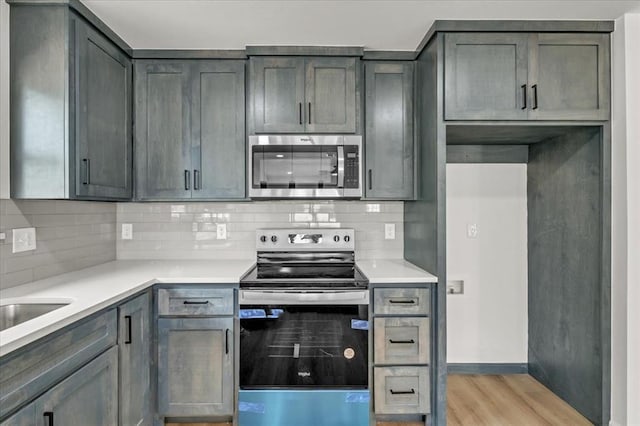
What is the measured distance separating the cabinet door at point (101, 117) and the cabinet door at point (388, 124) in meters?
1.55

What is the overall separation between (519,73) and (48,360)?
2591mm

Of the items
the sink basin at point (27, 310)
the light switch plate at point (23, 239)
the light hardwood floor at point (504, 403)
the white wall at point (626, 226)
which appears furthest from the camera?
the light hardwood floor at point (504, 403)

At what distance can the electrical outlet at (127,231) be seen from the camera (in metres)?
2.87

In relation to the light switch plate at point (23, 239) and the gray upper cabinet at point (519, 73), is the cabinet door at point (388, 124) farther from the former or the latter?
the light switch plate at point (23, 239)

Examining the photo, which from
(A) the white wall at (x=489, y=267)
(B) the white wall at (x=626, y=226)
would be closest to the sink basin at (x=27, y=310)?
(A) the white wall at (x=489, y=267)

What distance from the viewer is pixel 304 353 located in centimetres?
217

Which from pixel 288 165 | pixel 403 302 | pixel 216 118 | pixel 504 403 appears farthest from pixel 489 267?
pixel 216 118

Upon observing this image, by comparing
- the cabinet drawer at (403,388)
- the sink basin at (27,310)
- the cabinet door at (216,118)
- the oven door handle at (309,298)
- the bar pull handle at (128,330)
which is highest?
the cabinet door at (216,118)

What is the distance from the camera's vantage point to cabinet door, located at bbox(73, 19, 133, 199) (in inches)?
78.3

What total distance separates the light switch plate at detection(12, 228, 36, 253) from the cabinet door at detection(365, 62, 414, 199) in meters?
1.93

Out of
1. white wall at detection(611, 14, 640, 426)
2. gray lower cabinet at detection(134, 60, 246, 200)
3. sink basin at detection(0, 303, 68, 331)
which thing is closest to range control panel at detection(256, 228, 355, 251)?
gray lower cabinet at detection(134, 60, 246, 200)

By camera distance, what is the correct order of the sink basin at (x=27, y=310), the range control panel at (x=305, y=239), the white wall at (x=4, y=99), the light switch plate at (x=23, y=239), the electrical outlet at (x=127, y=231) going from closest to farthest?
the sink basin at (x=27, y=310) → the white wall at (x=4, y=99) → the light switch plate at (x=23, y=239) → the range control panel at (x=305, y=239) → the electrical outlet at (x=127, y=231)

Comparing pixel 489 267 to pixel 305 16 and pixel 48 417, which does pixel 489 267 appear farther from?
pixel 48 417

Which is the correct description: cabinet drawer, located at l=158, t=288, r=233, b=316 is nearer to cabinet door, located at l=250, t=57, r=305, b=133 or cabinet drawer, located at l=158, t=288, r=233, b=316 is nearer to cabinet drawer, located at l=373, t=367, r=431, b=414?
cabinet drawer, located at l=373, t=367, r=431, b=414
